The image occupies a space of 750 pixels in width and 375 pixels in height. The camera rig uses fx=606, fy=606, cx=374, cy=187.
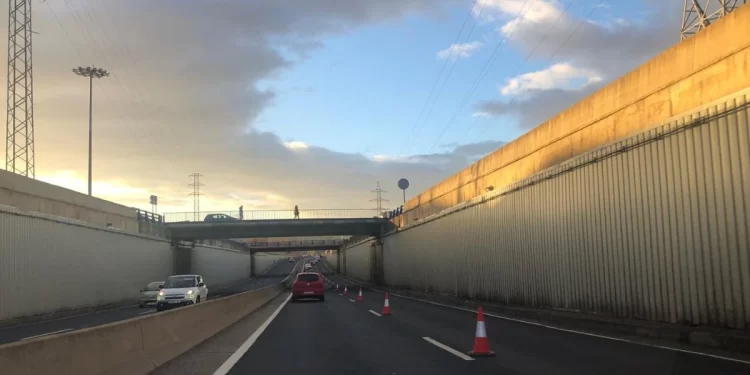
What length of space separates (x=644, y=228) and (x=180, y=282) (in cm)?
2038

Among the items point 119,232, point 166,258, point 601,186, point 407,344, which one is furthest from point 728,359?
point 166,258

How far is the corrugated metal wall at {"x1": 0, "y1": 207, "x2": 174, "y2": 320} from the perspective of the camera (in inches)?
994

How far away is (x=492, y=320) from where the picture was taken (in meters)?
19.1

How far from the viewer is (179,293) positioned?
1029 inches

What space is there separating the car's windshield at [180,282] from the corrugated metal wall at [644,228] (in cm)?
1372

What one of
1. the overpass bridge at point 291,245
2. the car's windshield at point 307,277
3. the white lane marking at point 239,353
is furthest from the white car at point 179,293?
the overpass bridge at point 291,245

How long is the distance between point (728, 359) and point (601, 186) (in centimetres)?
752

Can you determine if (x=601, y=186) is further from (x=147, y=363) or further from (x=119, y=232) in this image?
(x=119, y=232)

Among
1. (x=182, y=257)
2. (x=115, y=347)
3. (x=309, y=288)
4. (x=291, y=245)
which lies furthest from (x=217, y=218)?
(x=291, y=245)

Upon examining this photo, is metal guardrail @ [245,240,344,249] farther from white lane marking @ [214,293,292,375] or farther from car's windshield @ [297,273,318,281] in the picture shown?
white lane marking @ [214,293,292,375]

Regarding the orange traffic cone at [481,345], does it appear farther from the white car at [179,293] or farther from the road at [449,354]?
the white car at [179,293]

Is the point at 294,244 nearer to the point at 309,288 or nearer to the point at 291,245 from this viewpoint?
the point at 291,245

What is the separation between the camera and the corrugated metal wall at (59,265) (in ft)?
82.8

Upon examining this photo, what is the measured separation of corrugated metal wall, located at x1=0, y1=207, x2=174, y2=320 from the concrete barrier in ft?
50.7
